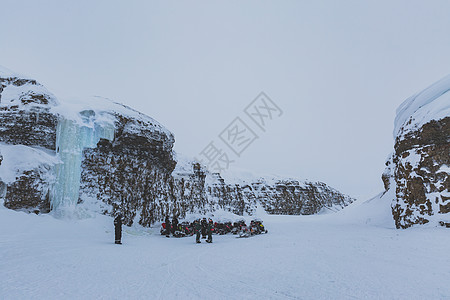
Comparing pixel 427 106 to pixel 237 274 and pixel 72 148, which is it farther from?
pixel 72 148

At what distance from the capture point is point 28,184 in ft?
42.9

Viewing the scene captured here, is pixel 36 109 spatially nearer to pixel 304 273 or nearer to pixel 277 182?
pixel 304 273

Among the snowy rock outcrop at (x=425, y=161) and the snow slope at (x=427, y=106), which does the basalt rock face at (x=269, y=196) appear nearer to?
the snowy rock outcrop at (x=425, y=161)

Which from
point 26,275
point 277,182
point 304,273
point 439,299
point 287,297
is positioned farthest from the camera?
point 277,182

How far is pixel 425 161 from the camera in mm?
11562

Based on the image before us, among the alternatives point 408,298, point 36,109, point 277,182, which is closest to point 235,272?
point 408,298

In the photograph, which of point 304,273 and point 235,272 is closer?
point 304,273

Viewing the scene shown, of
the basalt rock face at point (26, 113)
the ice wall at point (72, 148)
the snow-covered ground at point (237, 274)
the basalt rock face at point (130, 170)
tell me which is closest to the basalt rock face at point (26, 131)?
the basalt rock face at point (26, 113)

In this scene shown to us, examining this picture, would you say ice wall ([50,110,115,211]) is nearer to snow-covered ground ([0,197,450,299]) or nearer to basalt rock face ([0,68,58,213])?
basalt rock face ([0,68,58,213])

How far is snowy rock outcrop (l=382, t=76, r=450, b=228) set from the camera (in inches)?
424

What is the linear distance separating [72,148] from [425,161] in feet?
58.7

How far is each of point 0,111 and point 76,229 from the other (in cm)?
786

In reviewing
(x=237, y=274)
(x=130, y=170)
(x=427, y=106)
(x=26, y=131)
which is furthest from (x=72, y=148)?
(x=427, y=106)

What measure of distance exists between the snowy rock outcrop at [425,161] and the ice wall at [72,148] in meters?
16.7
